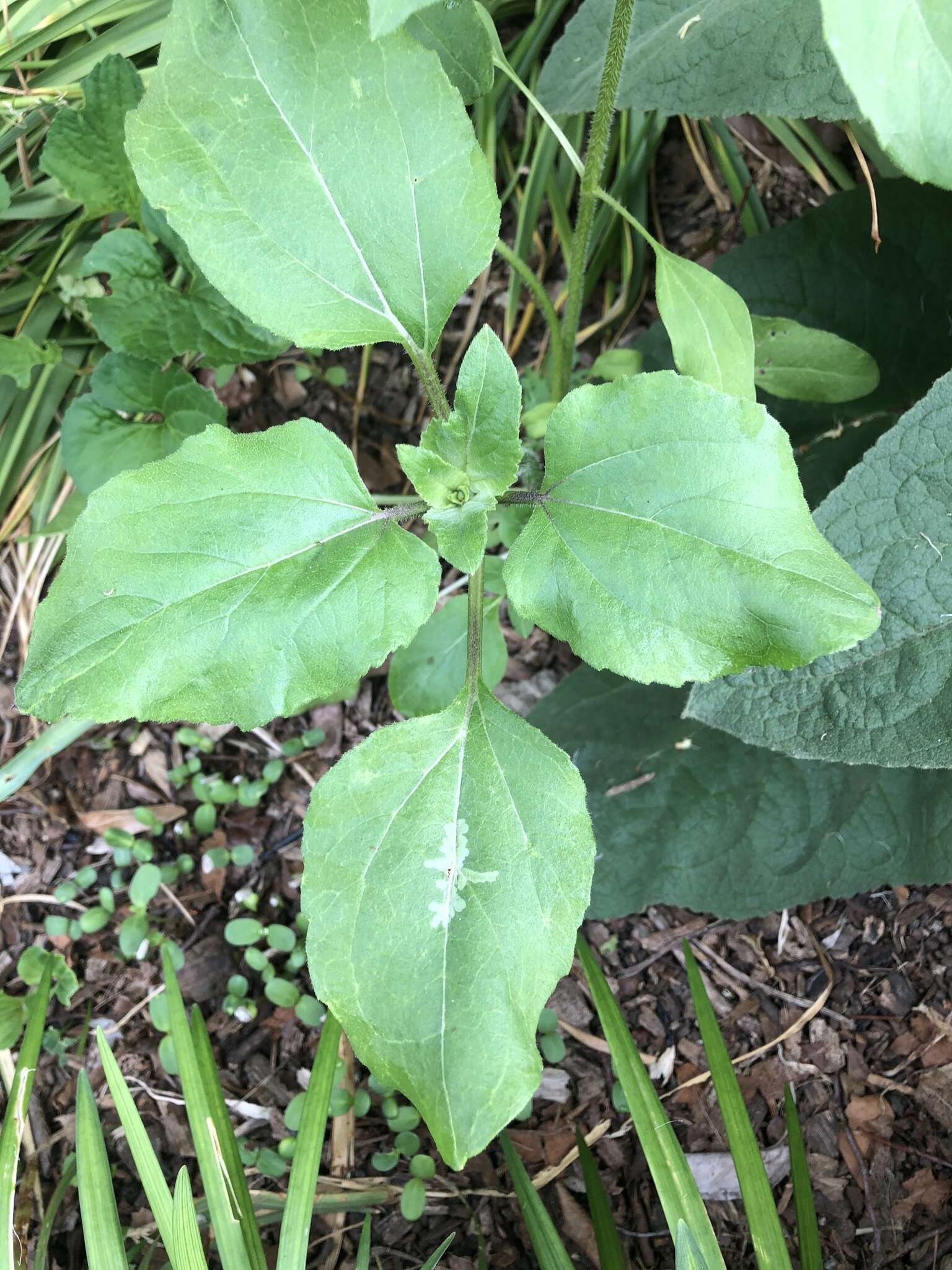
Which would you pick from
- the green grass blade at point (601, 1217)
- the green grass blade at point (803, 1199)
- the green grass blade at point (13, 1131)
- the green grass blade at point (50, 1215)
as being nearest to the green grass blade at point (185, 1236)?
the green grass blade at point (13, 1131)

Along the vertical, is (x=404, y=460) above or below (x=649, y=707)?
above

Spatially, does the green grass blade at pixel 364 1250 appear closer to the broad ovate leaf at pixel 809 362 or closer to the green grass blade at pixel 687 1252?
the green grass blade at pixel 687 1252

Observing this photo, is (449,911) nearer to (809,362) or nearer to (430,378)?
(430,378)

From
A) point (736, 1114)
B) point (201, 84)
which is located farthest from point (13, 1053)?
point (201, 84)

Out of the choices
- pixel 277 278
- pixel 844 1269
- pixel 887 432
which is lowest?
pixel 844 1269

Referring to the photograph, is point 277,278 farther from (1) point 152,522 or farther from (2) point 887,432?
(2) point 887,432

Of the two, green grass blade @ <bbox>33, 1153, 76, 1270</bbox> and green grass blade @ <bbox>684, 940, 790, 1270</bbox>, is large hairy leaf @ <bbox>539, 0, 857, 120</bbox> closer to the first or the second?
green grass blade @ <bbox>684, 940, 790, 1270</bbox>
